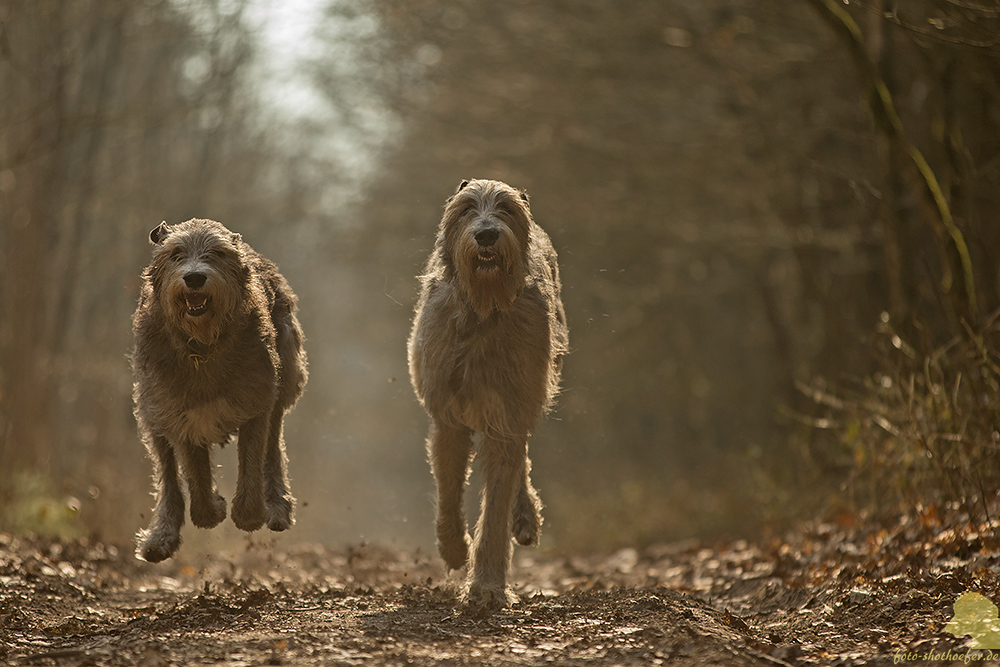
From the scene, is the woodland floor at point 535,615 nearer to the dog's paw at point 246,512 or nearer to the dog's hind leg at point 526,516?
the dog's paw at point 246,512

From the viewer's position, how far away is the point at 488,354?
6.95 meters

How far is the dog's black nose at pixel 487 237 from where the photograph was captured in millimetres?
6652

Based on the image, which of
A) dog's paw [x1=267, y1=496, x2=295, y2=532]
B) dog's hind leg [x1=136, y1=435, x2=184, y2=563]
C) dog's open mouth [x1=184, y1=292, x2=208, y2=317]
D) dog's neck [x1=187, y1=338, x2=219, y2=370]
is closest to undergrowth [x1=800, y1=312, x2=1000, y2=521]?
dog's paw [x1=267, y1=496, x2=295, y2=532]

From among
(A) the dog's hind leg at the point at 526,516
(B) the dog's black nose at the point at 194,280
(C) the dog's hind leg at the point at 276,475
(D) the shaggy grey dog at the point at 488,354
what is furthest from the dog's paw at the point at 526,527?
(B) the dog's black nose at the point at 194,280

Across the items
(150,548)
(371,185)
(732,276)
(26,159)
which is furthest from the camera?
(371,185)

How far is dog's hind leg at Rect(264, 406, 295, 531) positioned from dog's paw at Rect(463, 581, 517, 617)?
140cm

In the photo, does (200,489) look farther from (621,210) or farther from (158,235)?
(621,210)

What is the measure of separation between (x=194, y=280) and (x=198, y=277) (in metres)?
0.03

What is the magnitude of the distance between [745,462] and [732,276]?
13.2 ft

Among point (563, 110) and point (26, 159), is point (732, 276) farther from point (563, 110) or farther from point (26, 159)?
point (26, 159)

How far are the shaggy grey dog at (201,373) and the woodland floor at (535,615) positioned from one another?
0.60 metres

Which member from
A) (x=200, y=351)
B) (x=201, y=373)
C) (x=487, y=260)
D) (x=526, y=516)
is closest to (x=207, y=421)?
(x=201, y=373)

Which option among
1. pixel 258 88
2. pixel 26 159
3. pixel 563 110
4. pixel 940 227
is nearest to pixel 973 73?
pixel 940 227

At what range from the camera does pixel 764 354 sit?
72.8 feet
